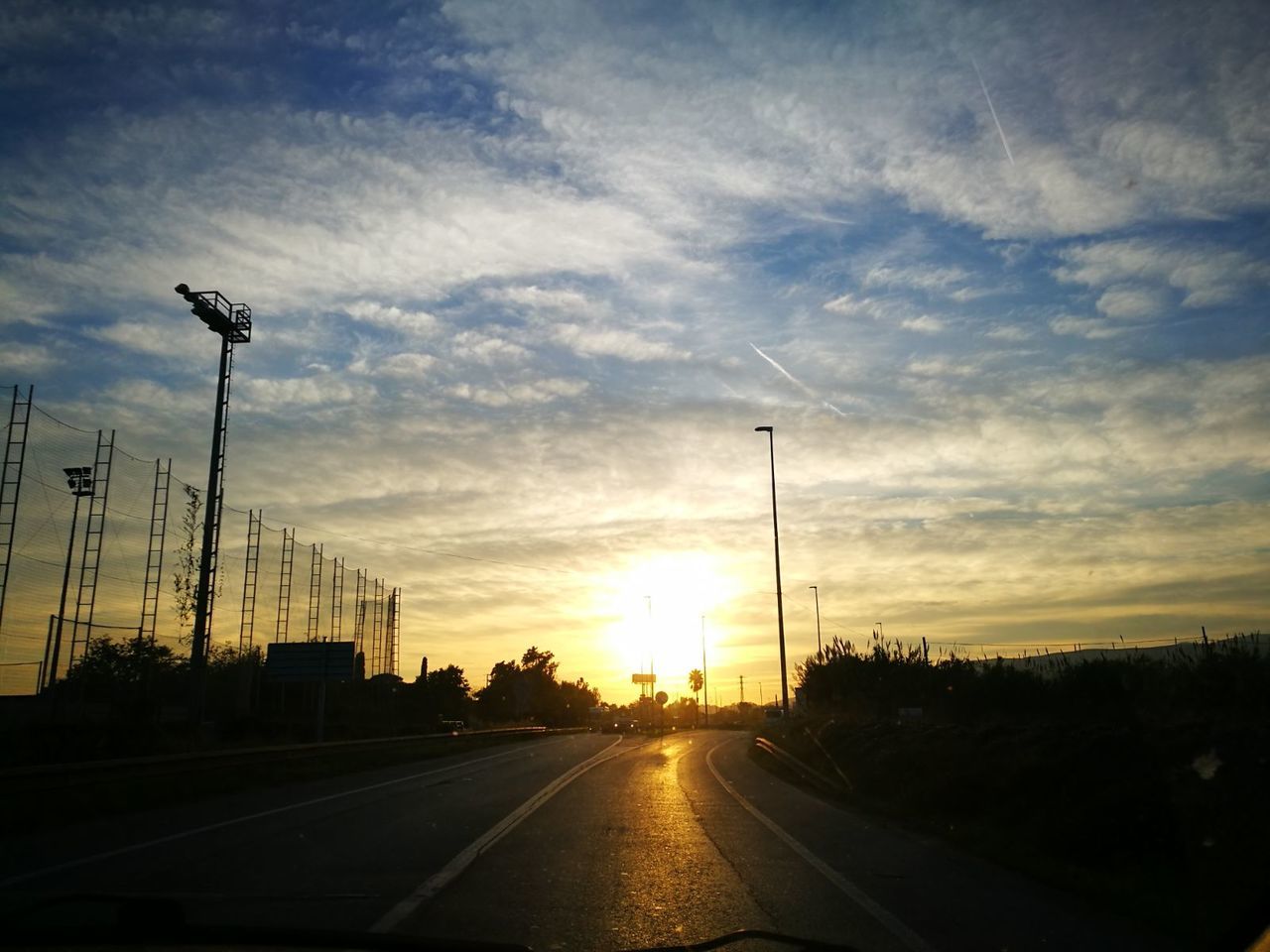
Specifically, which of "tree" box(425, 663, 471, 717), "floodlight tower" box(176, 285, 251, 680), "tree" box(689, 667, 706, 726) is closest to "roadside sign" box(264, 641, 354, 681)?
"floodlight tower" box(176, 285, 251, 680)

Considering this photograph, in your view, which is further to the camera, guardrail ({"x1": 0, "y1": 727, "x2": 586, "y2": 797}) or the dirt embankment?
guardrail ({"x1": 0, "y1": 727, "x2": 586, "y2": 797})

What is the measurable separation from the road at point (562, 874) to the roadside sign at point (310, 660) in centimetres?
3020

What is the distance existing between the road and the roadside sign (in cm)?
3020

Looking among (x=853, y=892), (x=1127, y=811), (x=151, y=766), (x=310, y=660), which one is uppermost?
(x=310, y=660)

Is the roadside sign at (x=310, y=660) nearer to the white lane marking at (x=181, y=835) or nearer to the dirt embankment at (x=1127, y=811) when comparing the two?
the white lane marking at (x=181, y=835)

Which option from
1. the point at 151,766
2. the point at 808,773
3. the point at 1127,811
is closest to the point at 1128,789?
the point at 1127,811

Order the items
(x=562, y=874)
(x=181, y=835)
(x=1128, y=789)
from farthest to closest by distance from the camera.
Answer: (x=181, y=835) < (x=1128, y=789) < (x=562, y=874)

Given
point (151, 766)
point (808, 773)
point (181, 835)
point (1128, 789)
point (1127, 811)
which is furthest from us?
point (808, 773)

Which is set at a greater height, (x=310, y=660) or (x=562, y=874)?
(x=310, y=660)

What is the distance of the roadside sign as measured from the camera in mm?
46062

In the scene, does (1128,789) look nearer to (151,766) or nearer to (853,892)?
(853,892)

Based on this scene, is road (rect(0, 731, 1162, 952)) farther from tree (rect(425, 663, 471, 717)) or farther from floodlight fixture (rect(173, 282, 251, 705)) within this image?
tree (rect(425, 663, 471, 717))

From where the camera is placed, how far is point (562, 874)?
9.29 m

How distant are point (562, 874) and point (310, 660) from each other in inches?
1606
